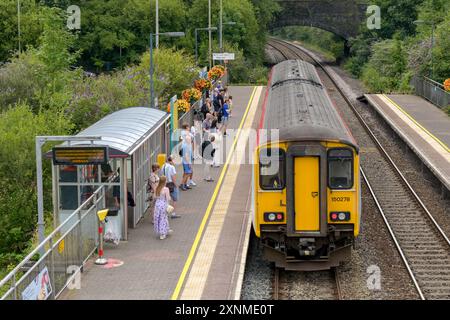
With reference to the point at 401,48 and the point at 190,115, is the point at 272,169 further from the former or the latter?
the point at 401,48

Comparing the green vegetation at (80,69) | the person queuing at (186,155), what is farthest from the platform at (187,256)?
the green vegetation at (80,69)

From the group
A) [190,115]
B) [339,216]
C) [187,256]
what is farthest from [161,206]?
[190,115]

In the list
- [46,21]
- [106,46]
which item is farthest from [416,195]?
[106,46]

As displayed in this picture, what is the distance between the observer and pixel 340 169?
18312 millimetres

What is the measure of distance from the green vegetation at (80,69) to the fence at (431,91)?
12.1m

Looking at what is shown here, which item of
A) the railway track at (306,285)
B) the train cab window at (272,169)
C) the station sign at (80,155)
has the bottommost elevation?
the railway track at (306,285)

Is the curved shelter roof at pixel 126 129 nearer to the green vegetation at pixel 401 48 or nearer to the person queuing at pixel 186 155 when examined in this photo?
the person queuing at pixel 186 155

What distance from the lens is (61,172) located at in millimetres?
19234

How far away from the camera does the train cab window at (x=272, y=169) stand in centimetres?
1830

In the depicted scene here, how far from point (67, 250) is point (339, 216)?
17.7 ft

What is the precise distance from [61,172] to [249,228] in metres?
Result: 4.48

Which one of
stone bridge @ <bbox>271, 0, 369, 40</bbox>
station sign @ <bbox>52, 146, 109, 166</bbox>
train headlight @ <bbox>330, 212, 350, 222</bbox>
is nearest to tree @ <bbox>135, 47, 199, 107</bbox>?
station sign @ <bbox>52, 146, 109, 166</bbox>

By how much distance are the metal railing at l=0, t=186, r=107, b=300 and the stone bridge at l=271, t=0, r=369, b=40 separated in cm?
7053
